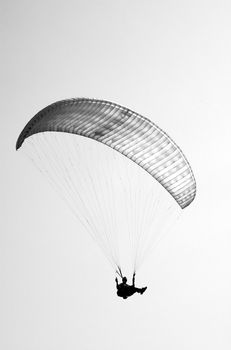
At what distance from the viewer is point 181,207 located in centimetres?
3128

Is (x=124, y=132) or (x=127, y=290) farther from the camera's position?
(x=127, y=290)

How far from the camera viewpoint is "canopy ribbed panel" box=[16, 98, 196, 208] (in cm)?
2783

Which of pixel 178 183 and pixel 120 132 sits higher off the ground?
pixel 120 132

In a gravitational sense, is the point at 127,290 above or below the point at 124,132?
below

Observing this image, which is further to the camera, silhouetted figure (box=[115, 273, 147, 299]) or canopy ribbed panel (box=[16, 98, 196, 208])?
silhouetted figure (box=[115, 273, 147, 299])

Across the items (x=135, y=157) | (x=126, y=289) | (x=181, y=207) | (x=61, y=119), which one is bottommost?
(x=126, y=289)

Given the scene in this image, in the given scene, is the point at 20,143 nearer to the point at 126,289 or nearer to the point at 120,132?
the point at 120,132

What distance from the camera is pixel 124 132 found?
94.6 ft

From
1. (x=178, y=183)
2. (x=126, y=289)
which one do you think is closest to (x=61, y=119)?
(x=178, y=183)

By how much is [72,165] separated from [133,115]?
4.32m

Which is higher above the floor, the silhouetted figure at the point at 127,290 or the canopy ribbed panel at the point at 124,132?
the canopy ribbed panel at the point at 124,132

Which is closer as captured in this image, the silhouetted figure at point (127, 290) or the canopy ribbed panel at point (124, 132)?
the canopy ribbed panel at point (124, 132)

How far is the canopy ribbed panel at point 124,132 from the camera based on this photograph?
27.8m

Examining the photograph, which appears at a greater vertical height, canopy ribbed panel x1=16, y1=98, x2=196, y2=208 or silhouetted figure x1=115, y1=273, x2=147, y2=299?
canopy ribbed panel x1=16, y1=98, x2=196, y2=208
